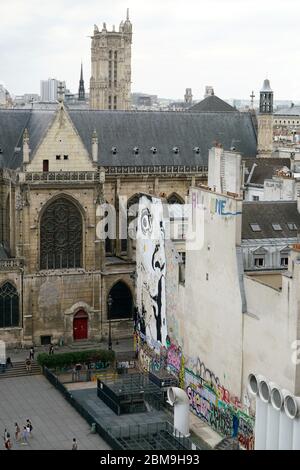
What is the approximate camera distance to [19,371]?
6656 cm

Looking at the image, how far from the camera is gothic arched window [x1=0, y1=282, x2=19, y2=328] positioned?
70688 mm

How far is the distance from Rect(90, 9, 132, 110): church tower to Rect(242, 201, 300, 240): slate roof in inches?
4185

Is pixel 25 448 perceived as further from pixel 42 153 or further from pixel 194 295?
pixel 42 153

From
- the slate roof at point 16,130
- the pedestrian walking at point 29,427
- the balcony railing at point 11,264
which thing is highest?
the slate roof at point 16,130

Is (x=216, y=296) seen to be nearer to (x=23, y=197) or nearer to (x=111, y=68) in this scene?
(x=23, y=197)

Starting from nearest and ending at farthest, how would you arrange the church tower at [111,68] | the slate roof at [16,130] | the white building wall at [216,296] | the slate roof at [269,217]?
the white building wall at [216,296] → the slate roof at [269,217] → the slate roof at [16,130] → the church tower at [111,68]

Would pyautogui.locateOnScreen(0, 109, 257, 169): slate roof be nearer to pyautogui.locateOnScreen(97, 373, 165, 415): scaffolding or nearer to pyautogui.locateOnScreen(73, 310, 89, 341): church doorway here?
pyautogui.locateOnScreen(73, 310, 89, 341): church doorway

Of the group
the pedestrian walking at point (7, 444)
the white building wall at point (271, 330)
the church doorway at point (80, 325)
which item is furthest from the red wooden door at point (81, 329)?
the white building wall at point (271, 330)

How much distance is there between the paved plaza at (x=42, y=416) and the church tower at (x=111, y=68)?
101 metres

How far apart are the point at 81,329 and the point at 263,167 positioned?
21044mm

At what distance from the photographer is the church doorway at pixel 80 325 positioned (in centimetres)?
7338

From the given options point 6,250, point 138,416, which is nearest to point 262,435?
point 138,416

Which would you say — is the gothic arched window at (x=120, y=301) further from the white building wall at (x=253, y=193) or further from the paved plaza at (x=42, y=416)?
the white building wall at (x=253, y=193)

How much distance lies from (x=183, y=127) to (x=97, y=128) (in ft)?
28.6
